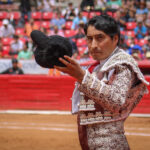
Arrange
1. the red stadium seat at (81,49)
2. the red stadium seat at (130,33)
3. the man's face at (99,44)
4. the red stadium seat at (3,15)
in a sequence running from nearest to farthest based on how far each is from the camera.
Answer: the man's face at (99,44) → the red stadium seat at (81,49) → the red stadium seat at (130,33) → the red stadium seat at (3,15)

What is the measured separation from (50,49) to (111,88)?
0.35 meters

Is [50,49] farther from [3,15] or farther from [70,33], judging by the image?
[3,15]

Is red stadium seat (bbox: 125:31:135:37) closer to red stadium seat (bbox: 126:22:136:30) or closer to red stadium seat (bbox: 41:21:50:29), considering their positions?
red stadium seat (bbox: 126:22:136:30)

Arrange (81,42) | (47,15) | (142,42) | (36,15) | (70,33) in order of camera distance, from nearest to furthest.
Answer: (142,42), (81,42), (70,33), (47,15), (36,15)

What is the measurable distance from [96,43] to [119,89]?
12.5 inches

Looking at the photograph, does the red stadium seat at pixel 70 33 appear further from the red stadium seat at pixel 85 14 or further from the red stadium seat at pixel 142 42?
the red stadium seat at pixel 142 42

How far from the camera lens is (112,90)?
156 centimetres

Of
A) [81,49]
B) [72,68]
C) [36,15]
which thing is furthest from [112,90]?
[36,15]

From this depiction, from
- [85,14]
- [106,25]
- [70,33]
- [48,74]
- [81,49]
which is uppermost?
[106,25]

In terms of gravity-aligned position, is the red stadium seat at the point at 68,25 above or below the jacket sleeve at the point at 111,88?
below

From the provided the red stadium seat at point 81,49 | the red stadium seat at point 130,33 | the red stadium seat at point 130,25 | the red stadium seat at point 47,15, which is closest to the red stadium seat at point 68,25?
the red stadium seat at point 47,15

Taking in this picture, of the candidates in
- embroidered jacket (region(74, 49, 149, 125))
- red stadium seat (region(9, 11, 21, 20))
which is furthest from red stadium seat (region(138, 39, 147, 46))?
embroidered jacket (region(74, 49, 149, 125))

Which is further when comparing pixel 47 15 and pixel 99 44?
pixel 47 15

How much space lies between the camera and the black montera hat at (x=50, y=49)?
1488 millimetres
